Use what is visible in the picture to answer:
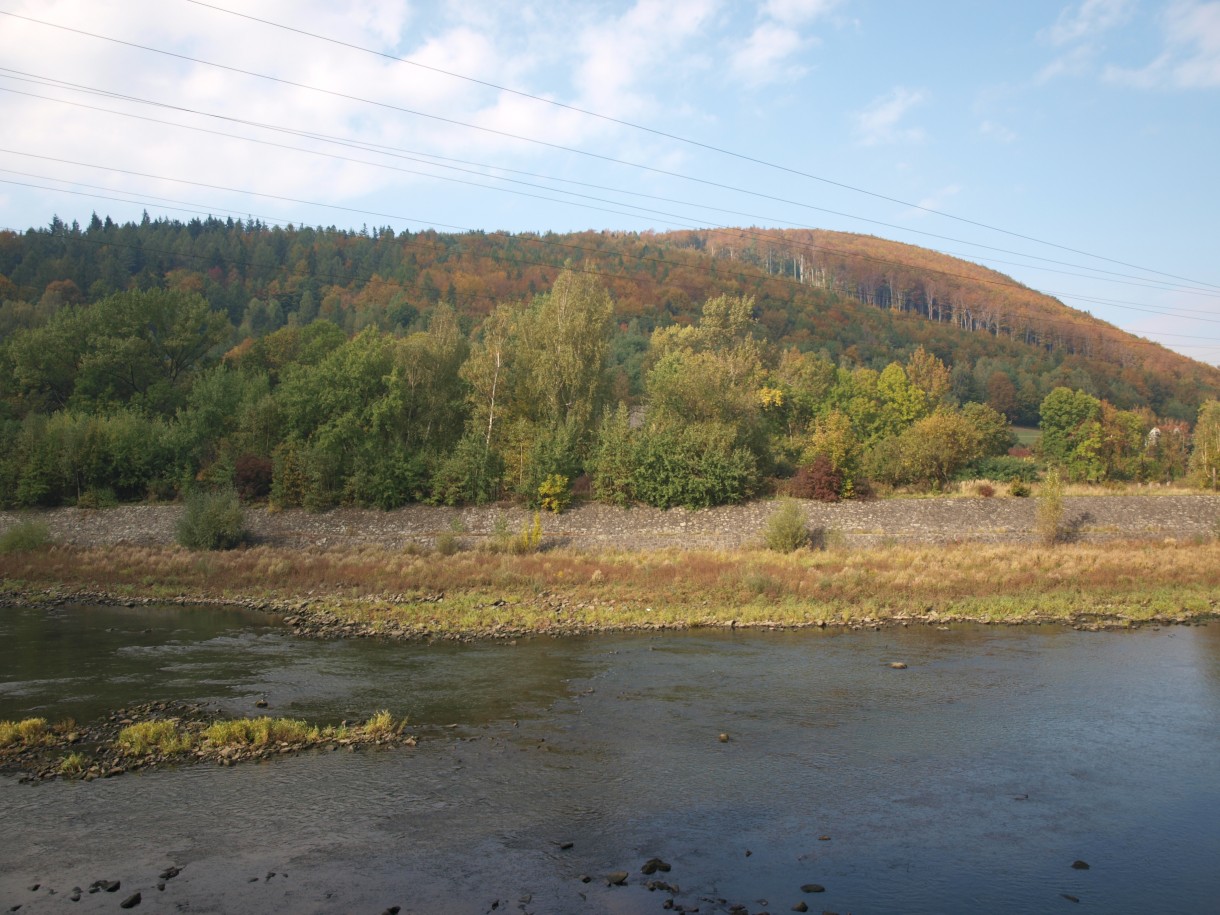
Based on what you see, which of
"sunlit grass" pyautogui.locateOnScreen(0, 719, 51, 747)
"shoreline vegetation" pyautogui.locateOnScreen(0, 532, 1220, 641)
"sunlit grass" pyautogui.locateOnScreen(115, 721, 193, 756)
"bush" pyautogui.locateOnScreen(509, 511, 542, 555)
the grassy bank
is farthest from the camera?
"bush" pyautogui.locateOnScreen(509, 511, 542, 555)

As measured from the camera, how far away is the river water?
10391 millimetres

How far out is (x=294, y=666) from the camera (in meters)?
21.1

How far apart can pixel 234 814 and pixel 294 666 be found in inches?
352

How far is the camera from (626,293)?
357ft

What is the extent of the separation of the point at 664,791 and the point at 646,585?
17119mm

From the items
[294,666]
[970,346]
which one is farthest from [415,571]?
[970,346]

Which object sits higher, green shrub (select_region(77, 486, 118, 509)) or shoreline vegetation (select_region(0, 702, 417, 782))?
shoreline vegetation (select_region(0, 702, 417, 782))

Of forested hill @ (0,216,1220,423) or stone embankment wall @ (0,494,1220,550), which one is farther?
forested hill @ (0,216,1220,423)

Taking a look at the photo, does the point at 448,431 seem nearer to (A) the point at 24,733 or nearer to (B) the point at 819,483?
(B) the point at 819,483

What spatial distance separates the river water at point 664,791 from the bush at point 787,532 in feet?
47.0

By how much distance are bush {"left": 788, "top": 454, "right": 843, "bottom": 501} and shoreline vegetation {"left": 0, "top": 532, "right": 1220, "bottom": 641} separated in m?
4.59

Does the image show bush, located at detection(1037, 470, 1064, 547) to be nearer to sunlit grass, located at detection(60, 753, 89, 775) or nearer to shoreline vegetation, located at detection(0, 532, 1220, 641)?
shoreline vegetation, located at detection(0, 532, 1220, 641)

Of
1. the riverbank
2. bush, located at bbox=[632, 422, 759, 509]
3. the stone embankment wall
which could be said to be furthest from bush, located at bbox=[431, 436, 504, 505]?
bush, located at bbox=[632, 422, 759, 509]

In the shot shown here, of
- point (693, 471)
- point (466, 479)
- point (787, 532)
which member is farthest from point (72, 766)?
point (693, 471)
